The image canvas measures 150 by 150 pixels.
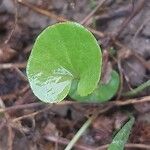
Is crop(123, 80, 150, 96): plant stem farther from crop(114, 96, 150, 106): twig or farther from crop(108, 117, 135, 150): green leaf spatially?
crop(108, 117, 135, 150): green leaf

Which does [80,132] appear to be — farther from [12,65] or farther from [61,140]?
[12,65]

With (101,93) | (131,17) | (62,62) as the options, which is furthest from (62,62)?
(131,17)

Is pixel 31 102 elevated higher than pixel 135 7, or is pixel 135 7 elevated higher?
pixel 135 7

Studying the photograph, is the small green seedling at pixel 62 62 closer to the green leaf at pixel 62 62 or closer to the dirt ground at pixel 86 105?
the green leaf at pixel 62 62

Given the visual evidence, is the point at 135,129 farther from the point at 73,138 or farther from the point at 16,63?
the point at 16,63

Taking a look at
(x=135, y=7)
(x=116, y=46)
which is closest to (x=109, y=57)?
(x=116, y=46)

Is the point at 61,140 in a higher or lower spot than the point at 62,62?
lower
